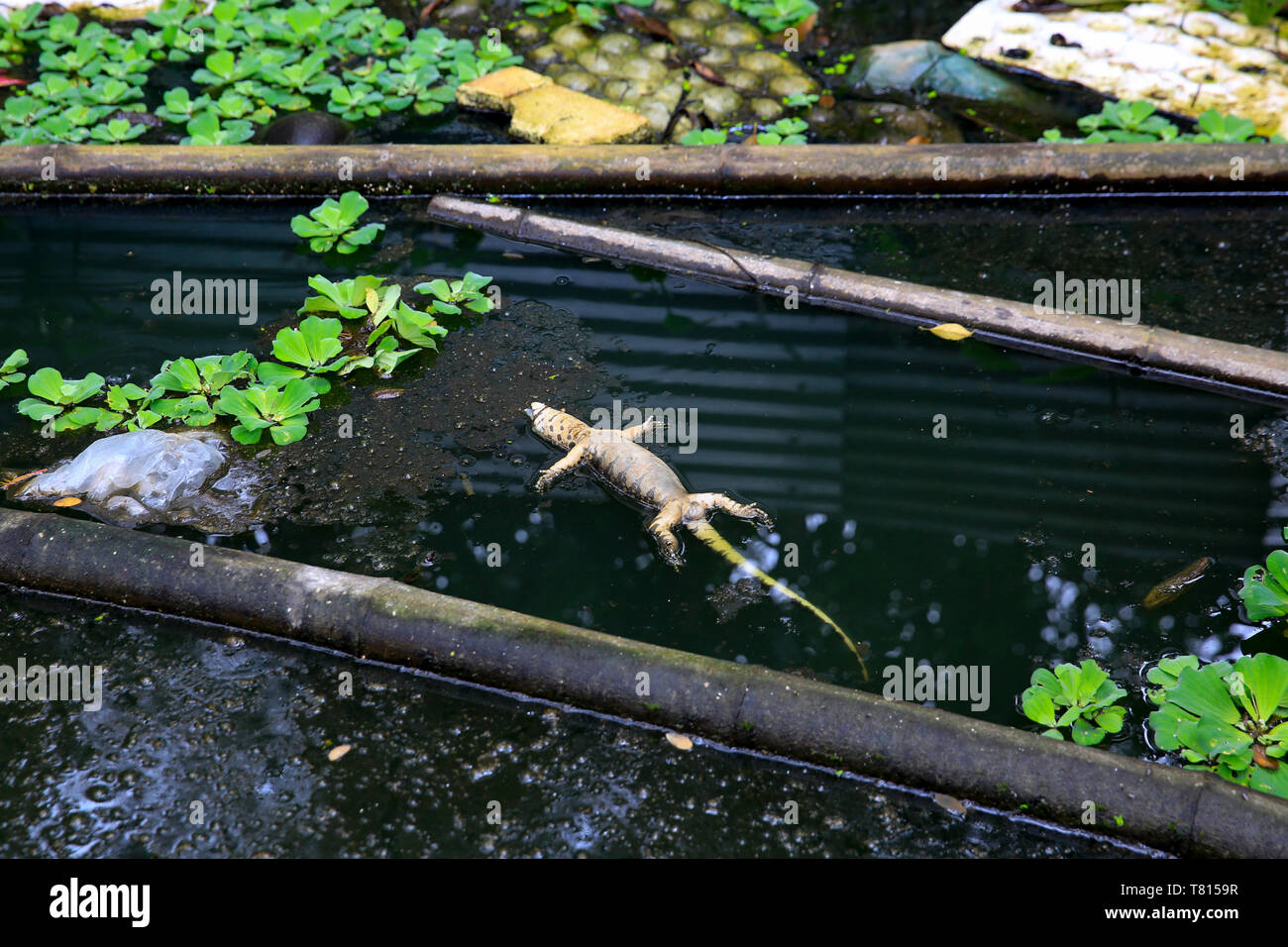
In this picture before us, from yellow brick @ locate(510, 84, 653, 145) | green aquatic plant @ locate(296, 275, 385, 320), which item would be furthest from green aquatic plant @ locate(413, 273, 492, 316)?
yellow brick @ locate(510, 84, 653, 145)

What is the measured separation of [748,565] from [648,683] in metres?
0.80

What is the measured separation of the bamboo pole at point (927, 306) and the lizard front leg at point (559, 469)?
1749 mm

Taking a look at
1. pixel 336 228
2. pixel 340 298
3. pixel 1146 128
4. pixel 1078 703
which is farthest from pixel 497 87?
pixel 1078 703

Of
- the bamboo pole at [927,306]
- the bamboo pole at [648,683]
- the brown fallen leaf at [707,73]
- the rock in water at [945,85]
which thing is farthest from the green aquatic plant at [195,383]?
the rock in water at [945,85]

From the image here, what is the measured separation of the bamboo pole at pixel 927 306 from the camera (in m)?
4.62

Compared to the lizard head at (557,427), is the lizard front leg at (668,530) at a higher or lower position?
lower

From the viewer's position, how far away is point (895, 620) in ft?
11.9

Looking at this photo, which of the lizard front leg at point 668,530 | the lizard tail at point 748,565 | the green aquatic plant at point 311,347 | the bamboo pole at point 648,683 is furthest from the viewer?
the green aquatic plant at point 311,347

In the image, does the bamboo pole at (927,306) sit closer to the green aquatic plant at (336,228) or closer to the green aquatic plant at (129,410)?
the green aquatic plant at (336,228)

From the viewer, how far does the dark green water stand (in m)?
3.09

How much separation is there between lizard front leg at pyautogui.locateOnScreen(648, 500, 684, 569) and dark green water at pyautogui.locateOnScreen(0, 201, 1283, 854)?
6 cm

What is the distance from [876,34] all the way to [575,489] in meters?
5.65

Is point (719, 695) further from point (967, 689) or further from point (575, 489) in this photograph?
point (575, 489)

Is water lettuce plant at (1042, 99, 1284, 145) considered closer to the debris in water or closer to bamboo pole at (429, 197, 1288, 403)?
bamboo pole at (429, 197, 1288, 403)
